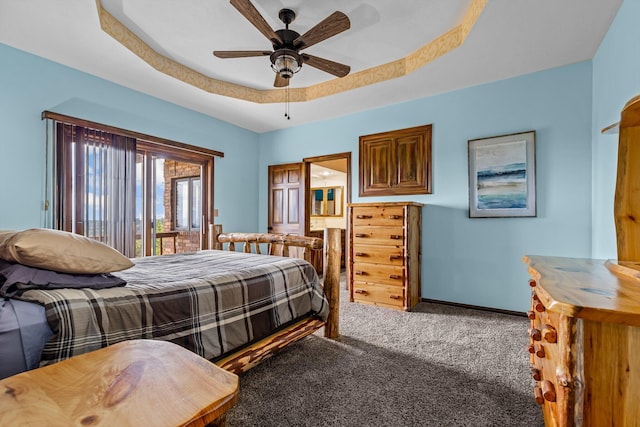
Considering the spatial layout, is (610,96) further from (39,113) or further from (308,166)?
(39,113)

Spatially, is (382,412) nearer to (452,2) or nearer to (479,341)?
(479,341)

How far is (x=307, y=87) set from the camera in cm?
396

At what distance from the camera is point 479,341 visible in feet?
8.26

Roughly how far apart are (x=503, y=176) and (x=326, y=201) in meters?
4.85

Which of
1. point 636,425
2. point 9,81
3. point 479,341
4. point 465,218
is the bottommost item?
point 479,341

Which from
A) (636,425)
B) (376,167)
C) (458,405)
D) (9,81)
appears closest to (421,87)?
(376,167)

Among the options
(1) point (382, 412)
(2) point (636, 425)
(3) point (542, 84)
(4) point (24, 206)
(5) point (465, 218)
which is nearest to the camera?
(2) point (636, 425)

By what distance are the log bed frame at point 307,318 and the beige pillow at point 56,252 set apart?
77 cm

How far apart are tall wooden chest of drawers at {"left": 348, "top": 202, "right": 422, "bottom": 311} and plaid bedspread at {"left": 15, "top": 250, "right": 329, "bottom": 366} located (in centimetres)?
131

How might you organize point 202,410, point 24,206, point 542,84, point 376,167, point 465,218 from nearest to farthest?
point 202,410, point 24,206, point 542,84, point 465,218, point 376,167

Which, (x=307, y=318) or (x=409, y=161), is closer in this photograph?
(x=307, y=318)

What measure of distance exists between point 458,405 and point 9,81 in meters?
4.33

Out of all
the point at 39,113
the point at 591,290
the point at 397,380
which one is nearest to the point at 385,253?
the point at 397,380

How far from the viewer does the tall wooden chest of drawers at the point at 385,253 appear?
3354 mm
